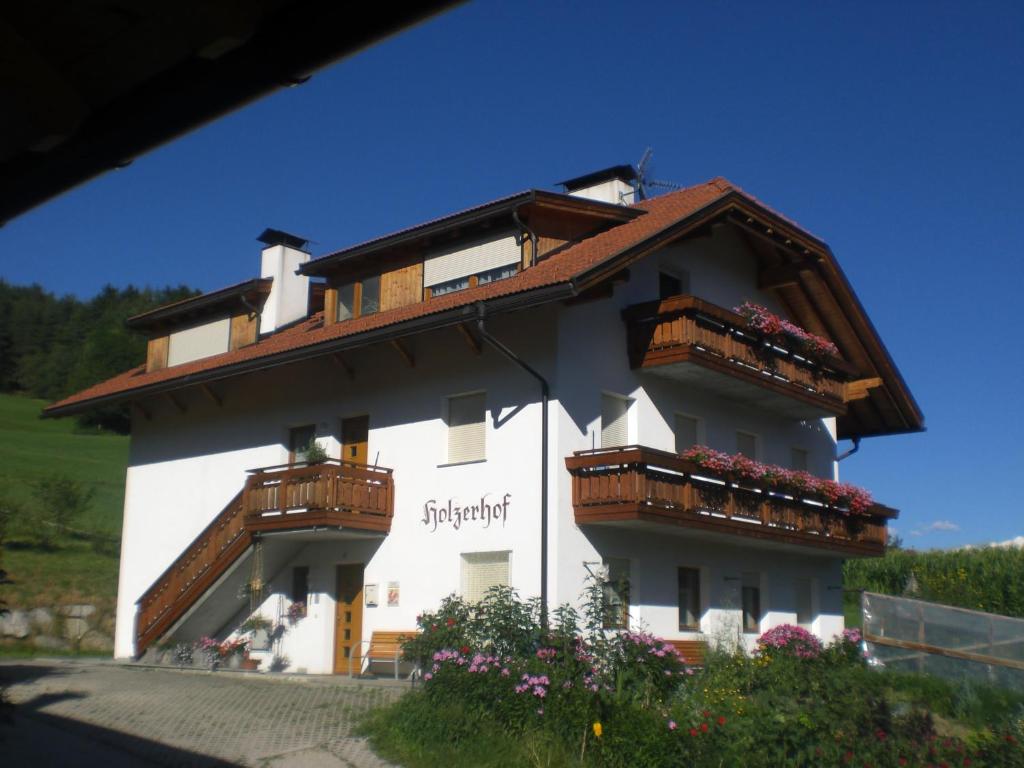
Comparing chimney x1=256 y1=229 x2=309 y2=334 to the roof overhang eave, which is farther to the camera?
chimney x1=256 y1=229 x2=309 y2=334

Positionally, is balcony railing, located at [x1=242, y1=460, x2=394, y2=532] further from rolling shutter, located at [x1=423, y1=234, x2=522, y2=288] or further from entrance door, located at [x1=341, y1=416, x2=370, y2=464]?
rolling shutter, located at [x1=423, y1=234, x2=522, y2=288]

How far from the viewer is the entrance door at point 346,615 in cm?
2134

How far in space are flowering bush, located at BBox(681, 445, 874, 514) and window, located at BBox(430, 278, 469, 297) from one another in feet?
17.3

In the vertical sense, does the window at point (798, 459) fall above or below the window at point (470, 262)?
below

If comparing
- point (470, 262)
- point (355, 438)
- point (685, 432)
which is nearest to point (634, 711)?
point (685, 432)

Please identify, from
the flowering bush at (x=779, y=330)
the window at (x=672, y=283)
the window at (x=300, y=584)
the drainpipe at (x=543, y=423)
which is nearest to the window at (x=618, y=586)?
the drainpipe at (x=543, y=423)

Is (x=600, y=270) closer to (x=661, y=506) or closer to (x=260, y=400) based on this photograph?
(x=661, y=506)

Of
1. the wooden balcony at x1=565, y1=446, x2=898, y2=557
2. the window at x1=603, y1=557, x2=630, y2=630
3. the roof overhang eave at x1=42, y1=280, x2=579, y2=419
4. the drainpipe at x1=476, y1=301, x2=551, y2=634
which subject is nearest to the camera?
the roof overhang eave at x1=42, y1=280, x2=579, y2=419

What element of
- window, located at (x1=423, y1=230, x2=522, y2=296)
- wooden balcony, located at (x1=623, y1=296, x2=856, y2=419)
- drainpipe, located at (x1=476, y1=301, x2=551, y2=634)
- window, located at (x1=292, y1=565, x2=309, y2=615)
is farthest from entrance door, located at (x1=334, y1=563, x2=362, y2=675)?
wooden balcony, located at (x1=623, y1=296, x2=856, y2=419)

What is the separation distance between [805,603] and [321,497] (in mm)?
11789

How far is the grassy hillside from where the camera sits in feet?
91.6

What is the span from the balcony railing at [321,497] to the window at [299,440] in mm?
1575

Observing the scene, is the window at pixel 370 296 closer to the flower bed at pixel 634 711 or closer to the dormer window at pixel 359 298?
the dormer window at pixel 359 298

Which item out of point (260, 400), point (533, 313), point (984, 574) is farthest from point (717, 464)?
point (984, 574)
